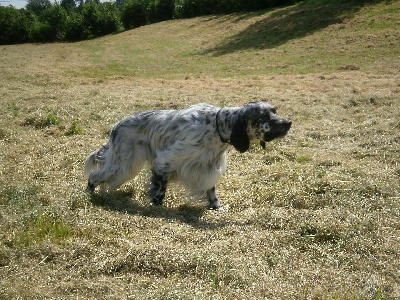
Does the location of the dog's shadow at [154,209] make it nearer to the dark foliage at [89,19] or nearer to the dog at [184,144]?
the dog at [184,144]

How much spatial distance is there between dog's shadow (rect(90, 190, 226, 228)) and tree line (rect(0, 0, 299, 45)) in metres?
43.5

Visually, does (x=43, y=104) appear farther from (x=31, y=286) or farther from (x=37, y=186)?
(x=31, y=286)

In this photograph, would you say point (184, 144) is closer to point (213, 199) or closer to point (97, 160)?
point (213, 199)

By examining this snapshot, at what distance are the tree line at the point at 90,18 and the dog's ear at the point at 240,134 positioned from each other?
43637 mm

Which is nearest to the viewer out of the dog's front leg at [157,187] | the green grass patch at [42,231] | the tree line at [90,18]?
the green grass patch at [42,231]

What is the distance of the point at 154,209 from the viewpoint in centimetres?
630

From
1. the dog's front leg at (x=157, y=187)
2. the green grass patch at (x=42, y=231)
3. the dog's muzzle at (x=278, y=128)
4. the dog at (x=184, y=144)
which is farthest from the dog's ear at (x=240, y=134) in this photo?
the green grass patch at (x=42, y=231)

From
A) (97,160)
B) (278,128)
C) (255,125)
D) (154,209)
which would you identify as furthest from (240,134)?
(97,160)

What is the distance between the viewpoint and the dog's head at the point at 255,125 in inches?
236

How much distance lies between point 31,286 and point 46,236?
916 mm

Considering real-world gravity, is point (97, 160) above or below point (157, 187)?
above

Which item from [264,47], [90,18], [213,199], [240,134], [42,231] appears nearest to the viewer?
[42,231]

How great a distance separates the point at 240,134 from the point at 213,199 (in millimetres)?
1144

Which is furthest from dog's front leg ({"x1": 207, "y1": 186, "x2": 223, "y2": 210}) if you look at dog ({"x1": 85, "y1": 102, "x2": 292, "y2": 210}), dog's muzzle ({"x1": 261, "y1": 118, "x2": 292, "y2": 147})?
dog's muzzle ({"x1": 261, "y1": 118, "x2": 292, "y2": 147})
